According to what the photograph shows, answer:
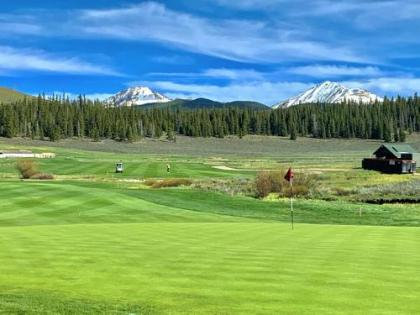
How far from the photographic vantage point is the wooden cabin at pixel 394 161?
101 metres

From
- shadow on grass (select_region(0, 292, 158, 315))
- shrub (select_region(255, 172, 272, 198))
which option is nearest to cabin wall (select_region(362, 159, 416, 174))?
shrub (select_region(255, 172, 272, 198))

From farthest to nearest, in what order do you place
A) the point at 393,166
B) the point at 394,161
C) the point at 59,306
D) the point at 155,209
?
1. the point at 394,161
2. the point at 393,166
3. the point at 155,209
4. the point at 59,306

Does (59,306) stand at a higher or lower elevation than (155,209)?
higher

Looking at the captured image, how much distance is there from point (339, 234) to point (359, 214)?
18951mm

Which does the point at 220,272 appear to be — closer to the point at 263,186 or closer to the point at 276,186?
the point at 263,186

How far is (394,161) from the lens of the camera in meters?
101

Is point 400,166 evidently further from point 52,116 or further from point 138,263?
point 52,116

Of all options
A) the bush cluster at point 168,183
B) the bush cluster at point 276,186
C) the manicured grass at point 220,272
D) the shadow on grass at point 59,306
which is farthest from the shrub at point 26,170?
the shadow on grass at point 59,306

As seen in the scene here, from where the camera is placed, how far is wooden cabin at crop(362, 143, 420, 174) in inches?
3967

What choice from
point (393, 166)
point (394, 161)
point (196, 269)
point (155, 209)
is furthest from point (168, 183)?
point (394, 161)

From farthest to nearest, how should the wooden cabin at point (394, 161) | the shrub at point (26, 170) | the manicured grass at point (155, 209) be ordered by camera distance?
1. the wooden cabin at point (394, 161)
2. the shrub at point (26, 170)
3. the manicured grass at point (155, 209)

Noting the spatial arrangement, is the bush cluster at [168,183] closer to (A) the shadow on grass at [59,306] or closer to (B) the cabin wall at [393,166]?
(B) the cabin wall at [393,166]

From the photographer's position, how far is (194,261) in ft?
51.9

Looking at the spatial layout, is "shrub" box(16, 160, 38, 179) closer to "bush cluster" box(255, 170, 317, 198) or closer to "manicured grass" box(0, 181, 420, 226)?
"manicured grass" box(0, 181, 420, 226)
